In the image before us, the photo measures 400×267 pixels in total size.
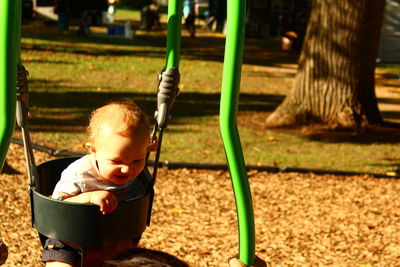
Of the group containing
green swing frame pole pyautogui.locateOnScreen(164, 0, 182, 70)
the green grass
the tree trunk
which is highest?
green swing frame pole pyautogui.locateOnScreen(164, 0, 182, 70)

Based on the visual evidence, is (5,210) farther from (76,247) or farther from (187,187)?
(76,247)

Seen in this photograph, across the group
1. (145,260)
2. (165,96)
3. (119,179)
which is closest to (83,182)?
(119,179)

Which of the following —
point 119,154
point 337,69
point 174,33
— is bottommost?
point 337,69

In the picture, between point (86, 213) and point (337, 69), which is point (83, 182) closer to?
point (86, 213)

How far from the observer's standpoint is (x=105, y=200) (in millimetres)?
2723

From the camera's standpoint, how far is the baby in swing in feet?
9.08

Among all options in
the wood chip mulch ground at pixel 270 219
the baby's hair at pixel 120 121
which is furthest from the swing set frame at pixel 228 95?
the wood chip mulch ground at pixel 270 219

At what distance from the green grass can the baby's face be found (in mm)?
4064

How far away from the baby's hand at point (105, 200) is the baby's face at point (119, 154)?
4.1 inches

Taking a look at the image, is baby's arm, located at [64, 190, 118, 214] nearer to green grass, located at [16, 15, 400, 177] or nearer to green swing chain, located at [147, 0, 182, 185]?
green swing chain, located at [147, 0, 182, 185]

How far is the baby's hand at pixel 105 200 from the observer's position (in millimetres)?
2715

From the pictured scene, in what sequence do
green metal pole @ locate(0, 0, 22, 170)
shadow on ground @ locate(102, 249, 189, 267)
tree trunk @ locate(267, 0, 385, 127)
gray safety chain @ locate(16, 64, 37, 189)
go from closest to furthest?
green metal pole @ locate(0, 0, 22, 170) → gray safety chain @ locate(16, 64, 37, 189) → shadow on ground @ locate(102, 249, 189, 267) → tree trunk @ locate(267, 0, 385, 127)

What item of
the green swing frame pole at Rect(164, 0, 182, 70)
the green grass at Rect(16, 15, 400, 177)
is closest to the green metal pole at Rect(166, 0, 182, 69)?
the green swing frame pole at Rect(164, 0, 182, 70)

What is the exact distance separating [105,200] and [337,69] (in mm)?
6264
